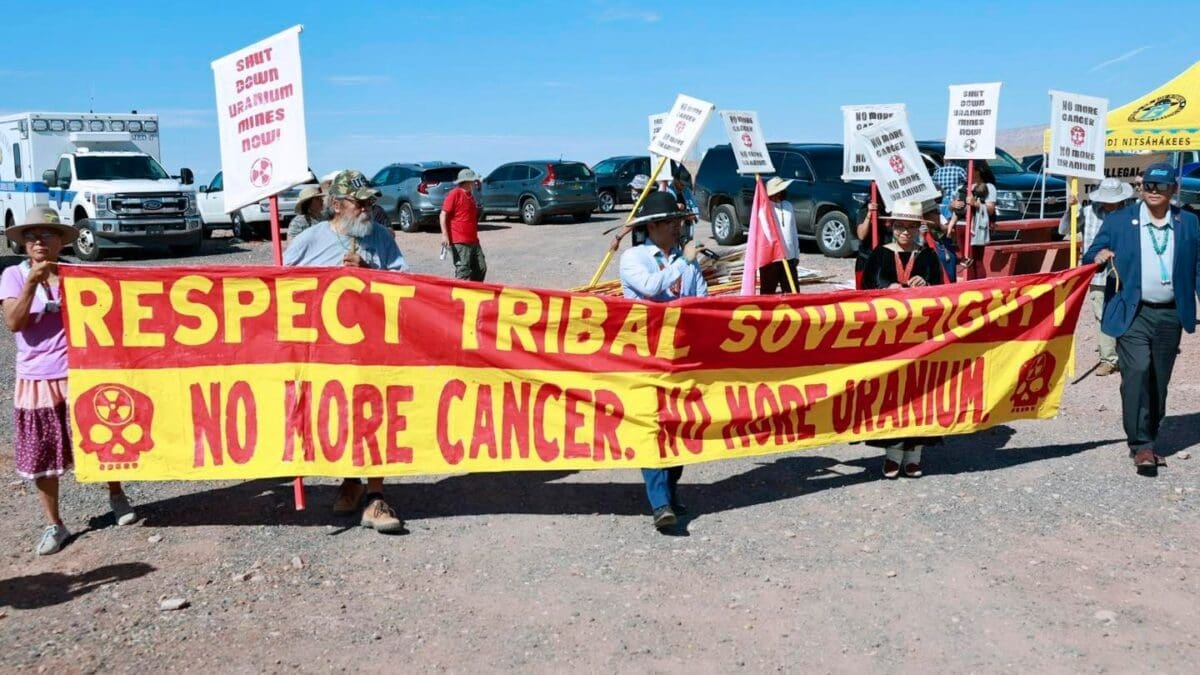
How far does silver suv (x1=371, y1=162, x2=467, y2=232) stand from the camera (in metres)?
26.8

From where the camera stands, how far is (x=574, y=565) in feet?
18.2

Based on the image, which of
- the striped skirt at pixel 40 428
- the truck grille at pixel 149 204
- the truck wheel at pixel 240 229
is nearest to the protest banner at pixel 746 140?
the striped skirt at pixel 40 428

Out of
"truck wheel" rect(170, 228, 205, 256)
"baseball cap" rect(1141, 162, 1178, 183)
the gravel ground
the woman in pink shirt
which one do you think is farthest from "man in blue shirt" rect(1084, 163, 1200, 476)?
"truck wheel" rect(170, 228, 205, 256)

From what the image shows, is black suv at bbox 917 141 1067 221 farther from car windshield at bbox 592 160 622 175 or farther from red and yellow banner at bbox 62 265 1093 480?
car windshield at bbox 592 160 622 175

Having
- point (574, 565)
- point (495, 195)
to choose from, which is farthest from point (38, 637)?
point (495, 195)

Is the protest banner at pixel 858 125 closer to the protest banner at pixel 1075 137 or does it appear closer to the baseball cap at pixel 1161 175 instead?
the protest banner at pixel 1075 137

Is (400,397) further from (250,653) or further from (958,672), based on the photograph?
(958,672)

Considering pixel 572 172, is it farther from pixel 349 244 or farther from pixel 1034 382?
pixel 349 244

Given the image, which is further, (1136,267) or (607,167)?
(607,167)

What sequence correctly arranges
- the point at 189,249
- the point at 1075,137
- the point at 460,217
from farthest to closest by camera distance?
the point at 189,249 < the point at 460,217 < the point at 1075,137

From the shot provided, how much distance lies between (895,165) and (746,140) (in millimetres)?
2793

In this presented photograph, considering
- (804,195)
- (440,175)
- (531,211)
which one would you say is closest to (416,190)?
(440,175)

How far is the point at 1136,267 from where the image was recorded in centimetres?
694

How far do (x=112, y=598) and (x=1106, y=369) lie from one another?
8.63m
